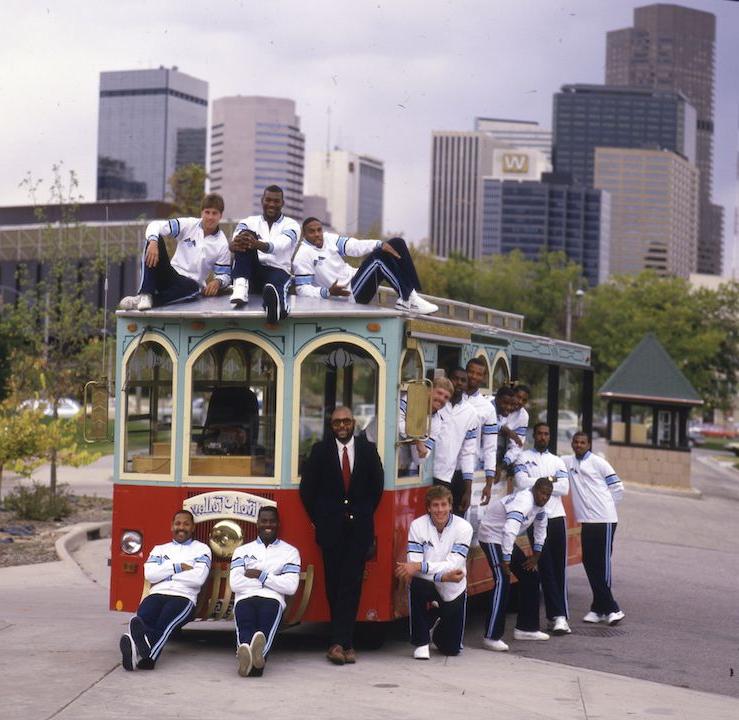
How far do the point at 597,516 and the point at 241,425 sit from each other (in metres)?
4.15

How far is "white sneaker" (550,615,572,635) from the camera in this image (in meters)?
12.9

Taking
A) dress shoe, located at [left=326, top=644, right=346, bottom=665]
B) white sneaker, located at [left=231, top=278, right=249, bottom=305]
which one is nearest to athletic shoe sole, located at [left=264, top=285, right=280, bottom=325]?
white sneaker, located at [left=231, top=278, right=249, bottom=305]

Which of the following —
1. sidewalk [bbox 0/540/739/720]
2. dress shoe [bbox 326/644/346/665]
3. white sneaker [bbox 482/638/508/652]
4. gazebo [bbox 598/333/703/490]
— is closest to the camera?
sidewalk [bbox 0/540/739/720]

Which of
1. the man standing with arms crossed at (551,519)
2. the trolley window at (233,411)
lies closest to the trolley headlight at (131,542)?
the trolley window at (233,411)

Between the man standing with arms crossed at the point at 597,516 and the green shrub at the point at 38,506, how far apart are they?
10.6 meters

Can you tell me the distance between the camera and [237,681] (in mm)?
9711

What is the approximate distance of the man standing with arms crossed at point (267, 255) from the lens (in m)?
10.8

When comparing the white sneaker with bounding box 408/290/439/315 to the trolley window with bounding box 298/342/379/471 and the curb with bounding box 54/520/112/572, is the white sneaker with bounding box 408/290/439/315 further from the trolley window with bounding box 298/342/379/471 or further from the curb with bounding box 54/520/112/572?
the curb with bounding box 54/520/112/572

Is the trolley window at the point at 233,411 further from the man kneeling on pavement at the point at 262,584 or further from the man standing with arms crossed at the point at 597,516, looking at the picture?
the man standing with arms crossed at the point at 597,516

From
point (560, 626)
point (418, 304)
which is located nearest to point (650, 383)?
point (560, 626)

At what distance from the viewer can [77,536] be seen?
19953 millimetres

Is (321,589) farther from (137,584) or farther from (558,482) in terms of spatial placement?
(558,482)

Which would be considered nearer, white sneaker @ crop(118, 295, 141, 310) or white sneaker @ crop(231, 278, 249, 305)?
white sneaker @ crop(231, 278, 249, 305)

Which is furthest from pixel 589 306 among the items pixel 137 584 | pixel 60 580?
pixel 137 584
